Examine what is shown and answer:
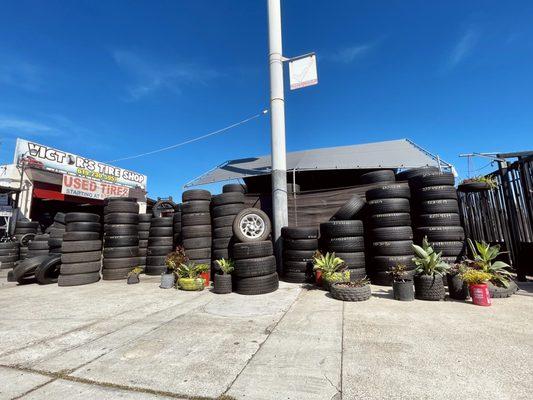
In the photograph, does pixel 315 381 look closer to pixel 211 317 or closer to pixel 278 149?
pixel 211 317

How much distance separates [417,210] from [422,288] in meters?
2.53

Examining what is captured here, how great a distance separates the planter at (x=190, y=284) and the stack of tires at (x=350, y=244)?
3407mm

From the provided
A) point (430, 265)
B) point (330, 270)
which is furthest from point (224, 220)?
point (430, 265)

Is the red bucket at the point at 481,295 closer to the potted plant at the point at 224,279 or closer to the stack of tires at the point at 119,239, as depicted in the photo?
the potted plant at the point at 224,279

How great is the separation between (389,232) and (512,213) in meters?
3.13

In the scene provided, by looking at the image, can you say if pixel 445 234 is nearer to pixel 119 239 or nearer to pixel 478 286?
pixel 478 286

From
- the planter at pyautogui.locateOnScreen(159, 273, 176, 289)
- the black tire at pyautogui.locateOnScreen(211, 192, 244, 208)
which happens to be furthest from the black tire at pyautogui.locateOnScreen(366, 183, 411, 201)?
the planter at pyautogui.locateOnScreen(159, 273, 176, 289)

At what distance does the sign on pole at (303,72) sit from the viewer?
361 inches

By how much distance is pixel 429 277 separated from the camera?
498 centimetres

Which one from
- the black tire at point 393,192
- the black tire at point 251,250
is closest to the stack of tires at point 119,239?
the black tire at point 251,250

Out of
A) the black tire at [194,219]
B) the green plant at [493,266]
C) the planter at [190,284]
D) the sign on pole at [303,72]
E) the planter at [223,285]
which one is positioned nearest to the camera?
the green plant at [493,266]

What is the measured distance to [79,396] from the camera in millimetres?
2137

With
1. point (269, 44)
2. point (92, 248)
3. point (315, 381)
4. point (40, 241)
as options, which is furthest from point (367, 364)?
point (40, 241)

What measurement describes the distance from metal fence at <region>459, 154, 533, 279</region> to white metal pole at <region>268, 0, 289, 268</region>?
18.7 feet
